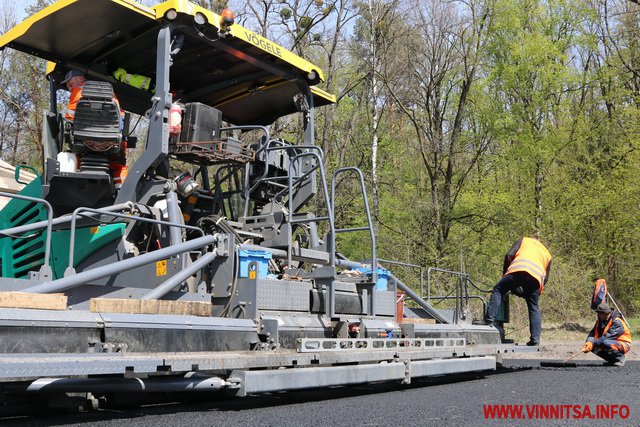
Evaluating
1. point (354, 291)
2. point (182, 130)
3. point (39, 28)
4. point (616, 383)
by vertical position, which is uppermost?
point (39, 28)

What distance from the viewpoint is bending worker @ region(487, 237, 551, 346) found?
908 cm

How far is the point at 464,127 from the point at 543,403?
21746mm

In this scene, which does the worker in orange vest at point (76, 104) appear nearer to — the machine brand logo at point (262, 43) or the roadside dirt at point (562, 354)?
the machine brand logo at point (262, 43)

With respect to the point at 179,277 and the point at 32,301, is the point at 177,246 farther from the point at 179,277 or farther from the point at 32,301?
the point at 32,301

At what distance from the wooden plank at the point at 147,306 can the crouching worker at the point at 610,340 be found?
687cm

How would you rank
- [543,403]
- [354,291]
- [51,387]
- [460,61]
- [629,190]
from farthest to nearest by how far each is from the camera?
[460,61]
[629,190]
[354,291]
[543,403]
[51,387]

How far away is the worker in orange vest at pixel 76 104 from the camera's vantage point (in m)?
6.06

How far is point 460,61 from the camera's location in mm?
25172

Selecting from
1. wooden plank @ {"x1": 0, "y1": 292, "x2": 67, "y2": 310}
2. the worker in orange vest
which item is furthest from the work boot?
wooden plank @ {"x1": 0, "y1": 292, "x2": 67, "y2": 310}

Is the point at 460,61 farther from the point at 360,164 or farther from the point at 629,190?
the point at 629,190

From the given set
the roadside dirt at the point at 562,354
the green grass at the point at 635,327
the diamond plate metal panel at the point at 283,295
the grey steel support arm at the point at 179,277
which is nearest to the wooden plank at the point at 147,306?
the grey steel support arm at the point at 179,277

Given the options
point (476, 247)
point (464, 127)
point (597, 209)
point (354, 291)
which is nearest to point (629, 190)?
point (597, 209)

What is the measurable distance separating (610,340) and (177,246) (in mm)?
7253

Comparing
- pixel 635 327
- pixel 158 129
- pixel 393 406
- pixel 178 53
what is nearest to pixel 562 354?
pixel 635 327
